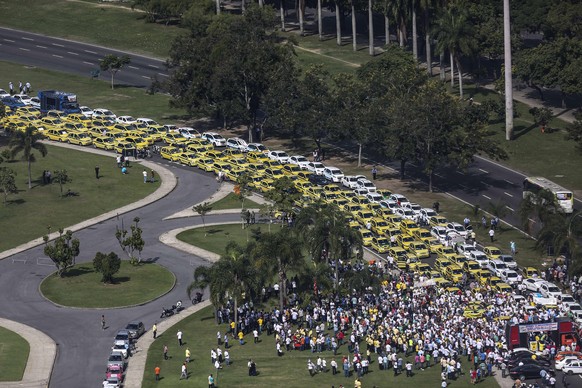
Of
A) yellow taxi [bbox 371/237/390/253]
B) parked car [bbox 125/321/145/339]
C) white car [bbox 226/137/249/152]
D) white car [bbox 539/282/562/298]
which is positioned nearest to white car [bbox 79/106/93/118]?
white car [bbox 226/137/249/152]

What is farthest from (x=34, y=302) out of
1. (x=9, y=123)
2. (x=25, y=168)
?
(x=9, y=123)

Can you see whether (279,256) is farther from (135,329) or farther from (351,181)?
(351,181)

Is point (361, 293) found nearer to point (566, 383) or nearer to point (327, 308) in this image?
point (327, 308)

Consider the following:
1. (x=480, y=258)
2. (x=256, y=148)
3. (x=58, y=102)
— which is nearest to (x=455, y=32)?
(x=256, y=148)

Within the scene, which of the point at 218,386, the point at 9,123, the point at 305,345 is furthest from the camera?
the point at 9,123

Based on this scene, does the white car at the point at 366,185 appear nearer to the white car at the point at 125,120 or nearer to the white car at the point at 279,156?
the white car at the point at 279,156
